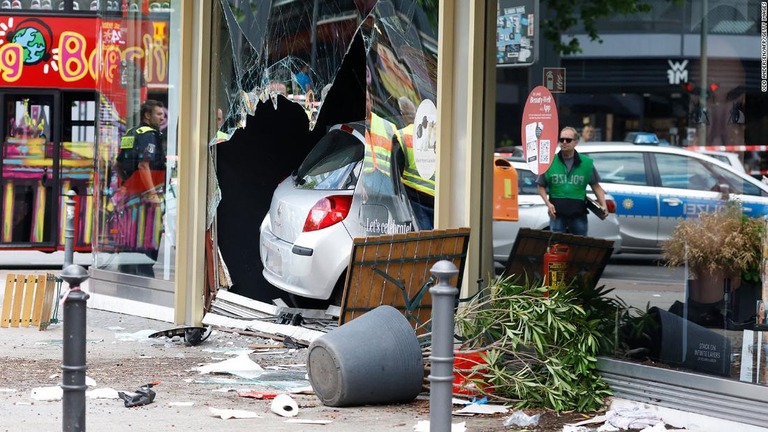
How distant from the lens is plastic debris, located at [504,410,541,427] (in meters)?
7.36

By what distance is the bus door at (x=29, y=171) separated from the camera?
718 inches

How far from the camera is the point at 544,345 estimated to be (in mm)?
7898

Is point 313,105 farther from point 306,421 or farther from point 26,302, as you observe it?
point 306,421

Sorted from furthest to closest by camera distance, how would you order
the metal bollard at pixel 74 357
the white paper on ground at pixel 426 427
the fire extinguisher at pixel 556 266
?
the fire extinguisher at pixel 556 266 < the white paper on ground at pixel 426 427 < the metal bollard at pixel 74 357

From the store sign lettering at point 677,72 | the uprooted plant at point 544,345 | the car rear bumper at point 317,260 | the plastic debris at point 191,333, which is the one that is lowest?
the plastic debris at point 191,333

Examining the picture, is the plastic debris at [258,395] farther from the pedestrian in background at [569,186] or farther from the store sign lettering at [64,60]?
the store sign lettering at [64,60]

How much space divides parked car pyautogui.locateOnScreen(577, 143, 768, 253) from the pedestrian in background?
0.08 metres

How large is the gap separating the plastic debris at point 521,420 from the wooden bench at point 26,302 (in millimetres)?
6053

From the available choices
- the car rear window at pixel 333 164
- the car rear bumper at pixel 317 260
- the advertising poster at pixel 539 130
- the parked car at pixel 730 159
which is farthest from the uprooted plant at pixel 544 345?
the car rear window at pixel 333 164

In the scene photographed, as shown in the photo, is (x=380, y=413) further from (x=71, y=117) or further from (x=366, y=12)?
(x=71, y=117)

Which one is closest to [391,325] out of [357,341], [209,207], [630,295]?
[357,341]

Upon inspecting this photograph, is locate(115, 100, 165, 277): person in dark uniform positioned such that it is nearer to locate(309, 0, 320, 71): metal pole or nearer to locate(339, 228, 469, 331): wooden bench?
locate(309, 0, 320, 71): metal pole

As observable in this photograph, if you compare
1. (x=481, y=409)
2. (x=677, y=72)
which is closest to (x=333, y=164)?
(x=481, y=409)

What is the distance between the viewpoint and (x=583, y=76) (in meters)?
8.24
